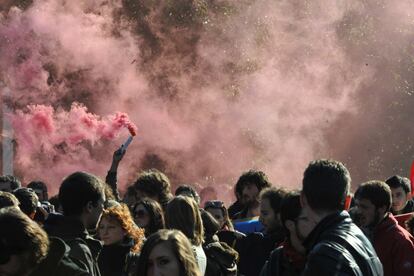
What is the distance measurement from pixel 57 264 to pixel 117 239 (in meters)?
2.06

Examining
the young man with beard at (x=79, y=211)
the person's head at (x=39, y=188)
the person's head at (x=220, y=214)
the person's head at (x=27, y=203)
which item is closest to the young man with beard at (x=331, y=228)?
the young man with beard at (x=79, y=211)

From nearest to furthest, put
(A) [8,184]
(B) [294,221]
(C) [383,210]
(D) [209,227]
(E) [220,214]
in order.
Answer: (B) [294,221] → (C) [383,210] → (D) [209,227] → (E) [220,214] → (A) [8,184]

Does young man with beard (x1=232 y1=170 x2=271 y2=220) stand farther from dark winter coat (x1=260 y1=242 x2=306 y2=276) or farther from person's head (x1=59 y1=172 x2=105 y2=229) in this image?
dark winter coat (x1=260 y1=242 x2=306 y2=276)

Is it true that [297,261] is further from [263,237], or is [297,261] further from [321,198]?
[263,237]

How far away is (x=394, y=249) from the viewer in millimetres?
6324

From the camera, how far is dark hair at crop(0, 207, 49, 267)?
13.5ft

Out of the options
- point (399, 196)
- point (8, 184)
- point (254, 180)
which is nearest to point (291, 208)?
point (254, 180)

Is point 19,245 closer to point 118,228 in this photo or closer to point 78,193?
point 78,193

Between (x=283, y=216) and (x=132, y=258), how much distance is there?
141cm

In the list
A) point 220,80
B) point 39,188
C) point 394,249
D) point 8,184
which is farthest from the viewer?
point 220,80

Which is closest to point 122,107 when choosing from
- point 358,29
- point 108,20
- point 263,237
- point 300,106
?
point 108,20

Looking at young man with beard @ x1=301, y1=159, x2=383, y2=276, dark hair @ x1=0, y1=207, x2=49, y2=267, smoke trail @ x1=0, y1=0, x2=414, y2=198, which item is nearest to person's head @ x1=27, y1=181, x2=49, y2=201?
dark hair @ x1=0, y1=207, x2=49, y2=267

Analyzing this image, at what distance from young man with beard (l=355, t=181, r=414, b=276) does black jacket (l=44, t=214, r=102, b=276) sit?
2115mm

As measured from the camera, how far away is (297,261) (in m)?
4.85
